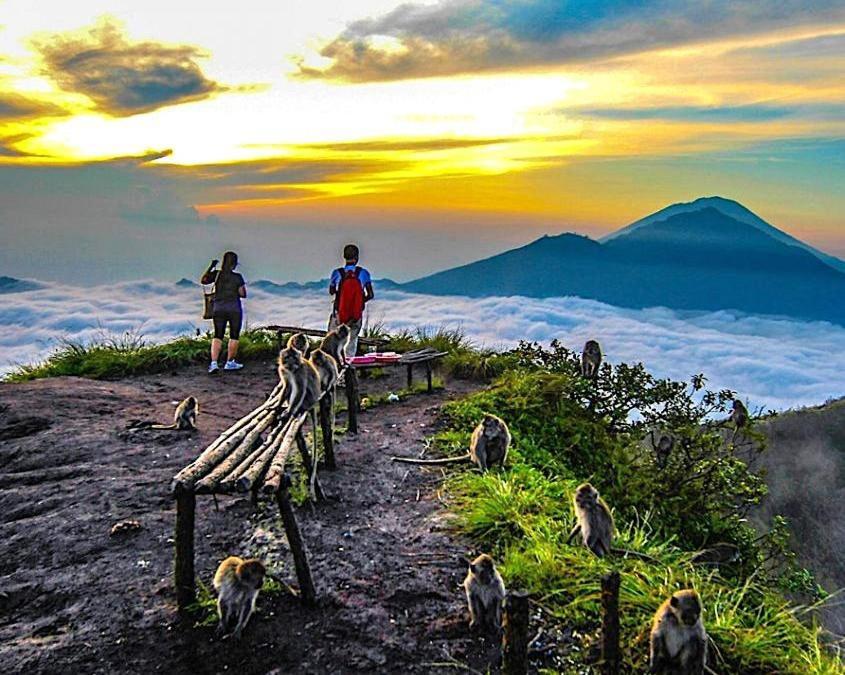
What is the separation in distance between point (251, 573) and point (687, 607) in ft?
9.43

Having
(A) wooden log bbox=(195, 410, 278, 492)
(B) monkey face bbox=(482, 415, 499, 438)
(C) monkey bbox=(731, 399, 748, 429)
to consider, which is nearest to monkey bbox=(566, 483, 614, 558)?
(B) monkey face bbox=(482, 415, 499, 438)

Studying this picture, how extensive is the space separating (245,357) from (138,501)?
8277 mm

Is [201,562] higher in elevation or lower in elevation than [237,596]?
lower

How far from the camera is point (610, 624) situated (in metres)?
4.73

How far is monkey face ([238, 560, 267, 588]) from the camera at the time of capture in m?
5.58

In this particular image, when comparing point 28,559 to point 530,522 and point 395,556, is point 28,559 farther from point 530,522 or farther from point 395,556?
point 530,522

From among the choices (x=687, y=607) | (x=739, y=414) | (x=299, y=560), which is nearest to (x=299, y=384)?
(x=299, y=560)

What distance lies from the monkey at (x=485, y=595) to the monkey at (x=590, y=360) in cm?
820

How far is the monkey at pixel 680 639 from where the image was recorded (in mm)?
4785

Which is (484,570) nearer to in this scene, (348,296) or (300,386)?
(300,386)

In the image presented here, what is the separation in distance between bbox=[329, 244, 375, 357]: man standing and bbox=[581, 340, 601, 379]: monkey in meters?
3.82

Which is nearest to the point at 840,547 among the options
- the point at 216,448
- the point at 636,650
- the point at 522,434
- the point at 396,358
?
the point at 522,434

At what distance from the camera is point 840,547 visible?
1727 cm

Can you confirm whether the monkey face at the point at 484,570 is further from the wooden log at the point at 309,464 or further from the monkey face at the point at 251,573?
the wooden log at the point at 309,464
